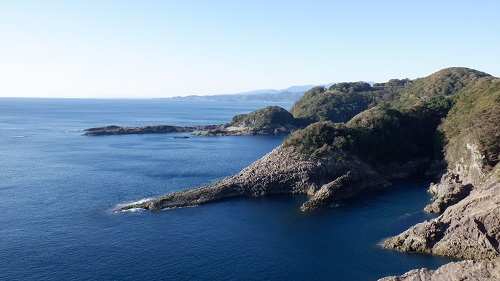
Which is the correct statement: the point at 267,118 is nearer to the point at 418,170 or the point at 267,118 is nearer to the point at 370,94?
the point at 370,94

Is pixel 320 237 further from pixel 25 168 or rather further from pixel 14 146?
pixel 14 146

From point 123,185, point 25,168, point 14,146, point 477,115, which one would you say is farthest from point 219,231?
point 14,146

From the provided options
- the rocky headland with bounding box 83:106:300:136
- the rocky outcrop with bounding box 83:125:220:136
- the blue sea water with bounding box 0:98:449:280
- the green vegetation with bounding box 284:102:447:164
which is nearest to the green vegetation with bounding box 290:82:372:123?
the rocky headland with bounding box 83:106:300:136

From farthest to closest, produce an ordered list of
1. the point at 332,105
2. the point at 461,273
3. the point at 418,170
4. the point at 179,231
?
the point at 332,105, the point at 418,170, the point at 179,231, the point at 461,273

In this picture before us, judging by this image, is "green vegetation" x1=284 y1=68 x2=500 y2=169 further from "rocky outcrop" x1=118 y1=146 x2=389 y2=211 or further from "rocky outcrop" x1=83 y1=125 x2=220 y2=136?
"rocky outcrop" x1=83 y1=125 x2=220 y2=136

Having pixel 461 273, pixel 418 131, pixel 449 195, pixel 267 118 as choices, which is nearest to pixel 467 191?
pixel 449 195

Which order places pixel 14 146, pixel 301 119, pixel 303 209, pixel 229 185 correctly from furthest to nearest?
pixel 301 119, pixel 14 146, pixel 229 185, pixel 303 209
